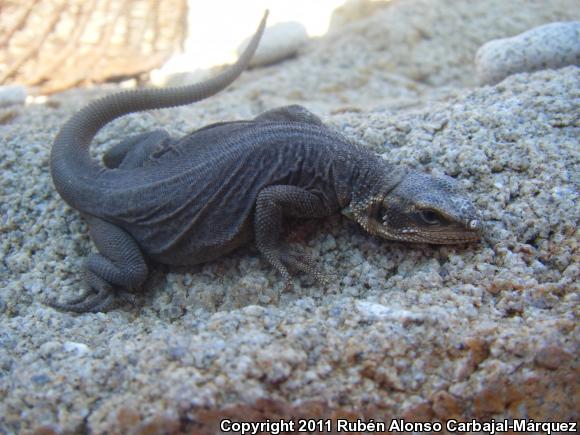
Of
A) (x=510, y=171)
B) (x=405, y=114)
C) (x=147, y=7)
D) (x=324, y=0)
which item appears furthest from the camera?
(x=324, y=0)

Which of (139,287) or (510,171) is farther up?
(510,171)

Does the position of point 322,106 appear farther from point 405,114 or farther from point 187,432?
point 187,432

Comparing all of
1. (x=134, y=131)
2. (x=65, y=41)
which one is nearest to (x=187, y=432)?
(x=134, y=131)

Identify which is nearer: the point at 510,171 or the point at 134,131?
A: the point at 510,171

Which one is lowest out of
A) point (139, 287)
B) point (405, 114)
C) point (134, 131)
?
point (139, 287)

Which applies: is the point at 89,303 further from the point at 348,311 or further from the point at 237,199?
the point at 348,311

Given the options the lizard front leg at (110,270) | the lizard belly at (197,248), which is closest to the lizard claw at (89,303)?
the lizard front leg at (110,270)

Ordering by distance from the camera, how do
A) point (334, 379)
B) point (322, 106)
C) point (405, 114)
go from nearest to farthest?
point (334, 379), point (405, 114), point (322, 106)

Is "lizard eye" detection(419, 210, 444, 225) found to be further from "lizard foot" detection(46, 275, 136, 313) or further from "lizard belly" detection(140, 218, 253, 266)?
"lizard foot" detection(46, 275, 136, 313)
